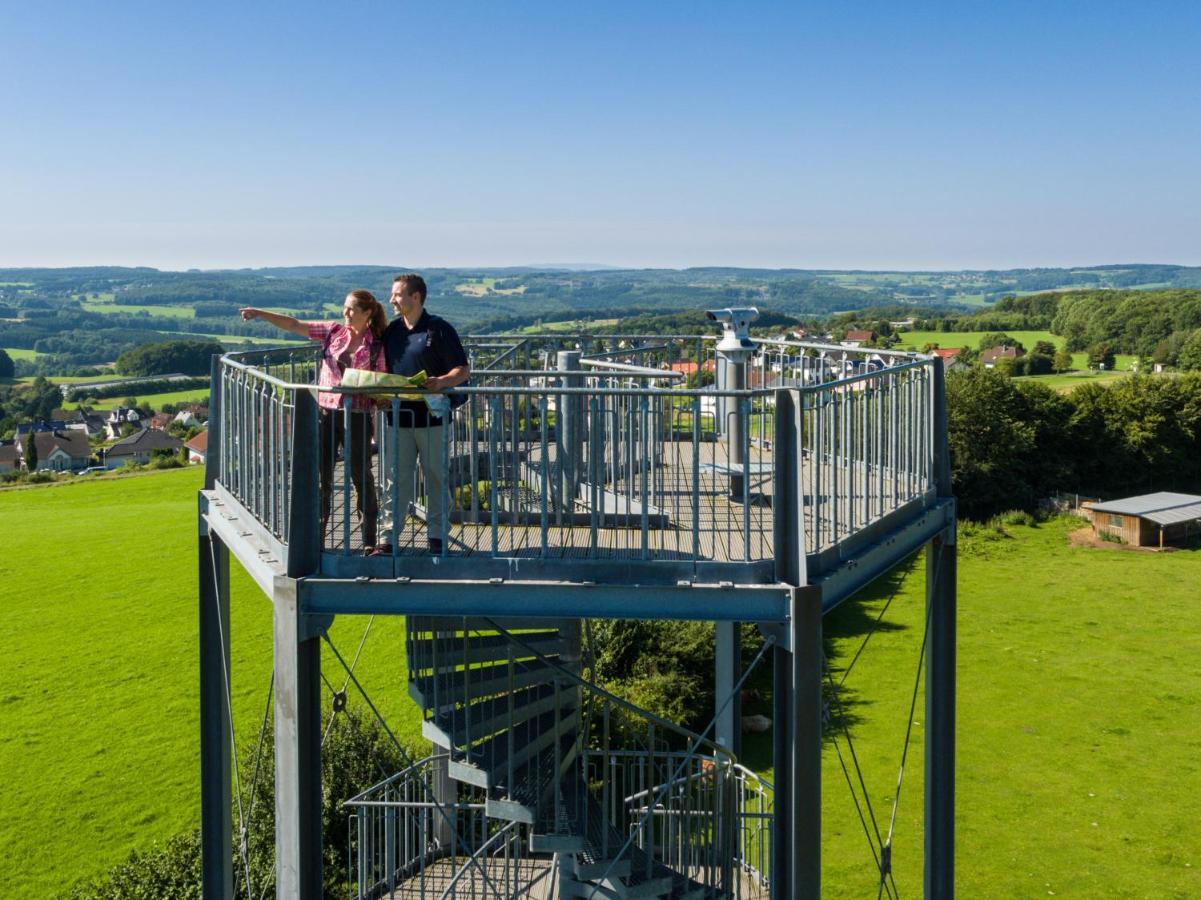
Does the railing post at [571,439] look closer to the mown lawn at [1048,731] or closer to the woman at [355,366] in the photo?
the woman at [355,366]

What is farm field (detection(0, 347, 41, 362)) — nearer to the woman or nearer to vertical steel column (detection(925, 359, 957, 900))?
the woman

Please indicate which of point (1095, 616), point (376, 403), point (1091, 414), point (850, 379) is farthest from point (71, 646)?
point (1091, 414)

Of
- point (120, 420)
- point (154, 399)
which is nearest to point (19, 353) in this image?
point (154, 399)

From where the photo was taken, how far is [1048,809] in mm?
17688

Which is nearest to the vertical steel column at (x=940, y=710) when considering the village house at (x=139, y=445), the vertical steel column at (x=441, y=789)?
the vertical steel column at (x=441, y=789)

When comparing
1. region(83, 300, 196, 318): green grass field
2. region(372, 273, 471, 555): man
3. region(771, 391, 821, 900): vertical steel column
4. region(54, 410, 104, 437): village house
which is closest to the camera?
region(771, 391, 821, 900): vertical steel column

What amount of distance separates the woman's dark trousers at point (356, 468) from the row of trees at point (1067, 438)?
39339mm

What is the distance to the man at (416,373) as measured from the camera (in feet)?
17.6

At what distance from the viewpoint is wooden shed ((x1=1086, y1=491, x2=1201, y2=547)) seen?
126ft

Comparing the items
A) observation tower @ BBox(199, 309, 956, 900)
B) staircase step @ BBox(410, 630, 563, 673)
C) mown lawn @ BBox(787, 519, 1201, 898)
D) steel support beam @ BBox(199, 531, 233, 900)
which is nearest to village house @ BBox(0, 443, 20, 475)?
mown lawn @ BBox(787, 519, 1201, 898)

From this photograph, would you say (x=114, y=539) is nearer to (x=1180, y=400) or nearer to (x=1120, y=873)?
(x=1120, y=873)

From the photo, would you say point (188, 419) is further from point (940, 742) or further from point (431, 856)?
point (940, 742)

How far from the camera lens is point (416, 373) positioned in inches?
212

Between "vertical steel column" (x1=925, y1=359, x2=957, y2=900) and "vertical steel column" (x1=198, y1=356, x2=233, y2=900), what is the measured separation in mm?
4179
